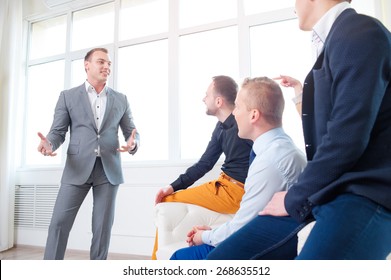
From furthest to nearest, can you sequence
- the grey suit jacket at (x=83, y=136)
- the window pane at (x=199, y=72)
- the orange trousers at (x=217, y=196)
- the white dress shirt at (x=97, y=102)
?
the window pane at (x=199, y=72)
the white dress shirt at (x=97, y=102)
the grey suit jacket at (x=83, y=136)
the orange trousers at (x=217, y=196)

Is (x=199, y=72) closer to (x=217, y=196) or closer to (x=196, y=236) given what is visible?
(x=217, y=196)

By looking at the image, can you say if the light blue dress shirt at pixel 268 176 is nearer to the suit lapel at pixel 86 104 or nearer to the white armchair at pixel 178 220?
the white armchair at pixel 178 220

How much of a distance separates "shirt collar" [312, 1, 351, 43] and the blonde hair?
0.28 metres

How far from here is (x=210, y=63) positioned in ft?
9.82

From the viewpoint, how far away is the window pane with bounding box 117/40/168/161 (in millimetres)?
3142

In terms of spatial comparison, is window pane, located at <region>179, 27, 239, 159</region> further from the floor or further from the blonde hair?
the blonde hair

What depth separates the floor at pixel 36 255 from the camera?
2.77m

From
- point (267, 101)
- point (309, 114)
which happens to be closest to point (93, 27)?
point (267, 101)

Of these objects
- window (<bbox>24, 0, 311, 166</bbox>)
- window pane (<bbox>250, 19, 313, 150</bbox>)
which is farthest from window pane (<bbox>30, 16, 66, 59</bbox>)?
window pane (<bbox>250, 19, 313, 150</bbox>)

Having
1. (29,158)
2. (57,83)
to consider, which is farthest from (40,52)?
(29,158)

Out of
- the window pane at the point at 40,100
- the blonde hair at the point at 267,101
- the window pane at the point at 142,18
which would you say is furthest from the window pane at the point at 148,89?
the blonde hair at the point at 267,101

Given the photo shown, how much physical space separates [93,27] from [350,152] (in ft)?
11.7

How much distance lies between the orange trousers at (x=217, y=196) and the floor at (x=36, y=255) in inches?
50.7
